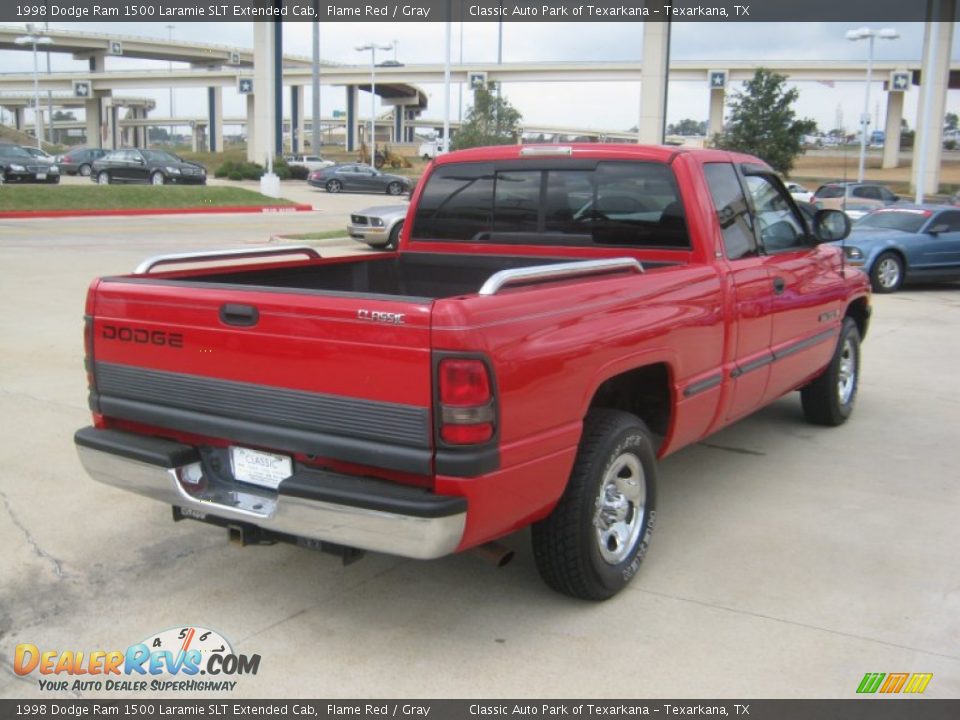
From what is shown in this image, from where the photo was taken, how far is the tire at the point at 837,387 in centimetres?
688

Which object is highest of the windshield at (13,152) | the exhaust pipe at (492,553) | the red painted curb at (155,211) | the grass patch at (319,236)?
the windshield at (13,152)

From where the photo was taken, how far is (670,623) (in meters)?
3.96

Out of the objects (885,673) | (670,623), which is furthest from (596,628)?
(885,673)

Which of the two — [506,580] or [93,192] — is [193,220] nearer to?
[93,192]

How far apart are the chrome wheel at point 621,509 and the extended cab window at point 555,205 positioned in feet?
4.48

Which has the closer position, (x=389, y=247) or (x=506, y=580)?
(x=506, y=580)

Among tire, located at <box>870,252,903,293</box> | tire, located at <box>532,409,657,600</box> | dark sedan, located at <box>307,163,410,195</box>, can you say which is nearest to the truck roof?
tire, located at <box>532,409,657,600</box>

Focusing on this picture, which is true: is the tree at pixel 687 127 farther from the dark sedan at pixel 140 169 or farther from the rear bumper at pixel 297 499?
the rear bumper at pixel 297 499

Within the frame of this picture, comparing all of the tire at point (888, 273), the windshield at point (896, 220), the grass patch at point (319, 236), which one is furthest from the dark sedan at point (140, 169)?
the tire at point (888, 273)

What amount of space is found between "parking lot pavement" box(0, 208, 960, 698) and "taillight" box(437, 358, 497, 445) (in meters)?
0.96

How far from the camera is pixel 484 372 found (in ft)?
10.7

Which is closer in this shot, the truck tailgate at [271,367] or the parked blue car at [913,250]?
the truck tailgate at [271,367]

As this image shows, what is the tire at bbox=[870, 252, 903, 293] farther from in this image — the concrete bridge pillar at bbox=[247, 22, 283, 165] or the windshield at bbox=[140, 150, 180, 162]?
the concrete bridge pillar at bbox=[247, 22, 283, 165]

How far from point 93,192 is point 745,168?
1035 inches
